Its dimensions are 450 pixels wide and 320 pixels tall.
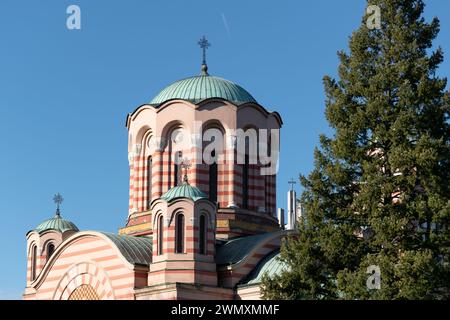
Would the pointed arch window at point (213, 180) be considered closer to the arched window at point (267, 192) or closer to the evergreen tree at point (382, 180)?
the arched window at point (267, 192)

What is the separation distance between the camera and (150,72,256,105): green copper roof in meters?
37.2

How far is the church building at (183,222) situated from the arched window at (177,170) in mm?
39

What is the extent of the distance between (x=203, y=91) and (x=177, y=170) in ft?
11.1

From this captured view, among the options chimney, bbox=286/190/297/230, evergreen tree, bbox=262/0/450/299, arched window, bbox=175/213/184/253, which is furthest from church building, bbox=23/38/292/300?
chimney, bbox=286/190/297/230

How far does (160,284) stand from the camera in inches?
1256

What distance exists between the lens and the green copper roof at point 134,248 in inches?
1313

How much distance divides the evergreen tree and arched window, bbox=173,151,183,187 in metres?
12.2

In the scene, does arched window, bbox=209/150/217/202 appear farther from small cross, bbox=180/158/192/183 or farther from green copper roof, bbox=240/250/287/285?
green copper roof, bbox=240/250/287/285
